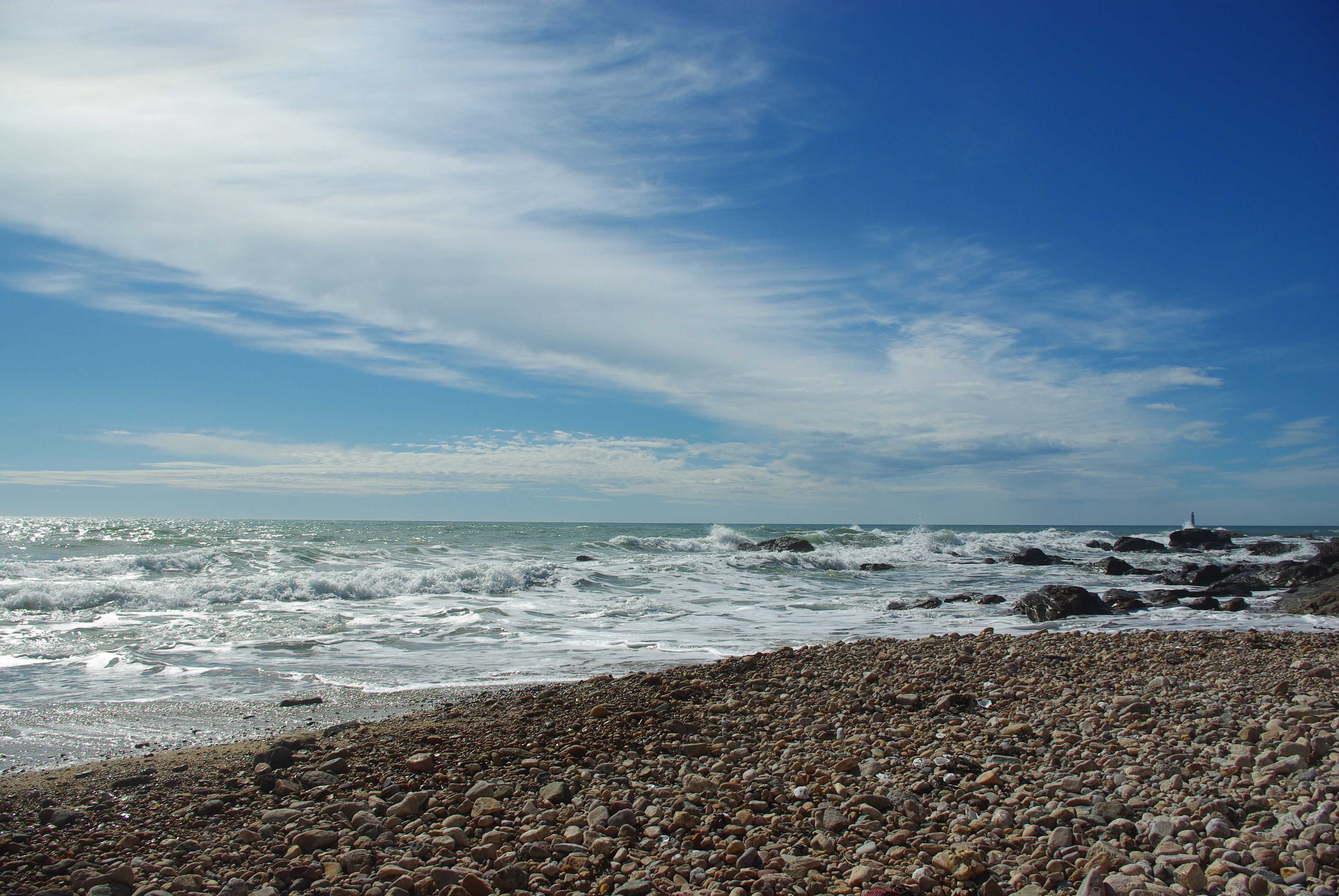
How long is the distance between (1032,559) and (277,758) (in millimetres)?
28261

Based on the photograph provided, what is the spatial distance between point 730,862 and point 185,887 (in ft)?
8.00

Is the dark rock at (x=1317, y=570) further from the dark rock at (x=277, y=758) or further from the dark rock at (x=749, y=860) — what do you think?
the dark rock at (x=277, y=758)

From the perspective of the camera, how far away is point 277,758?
4.64 m

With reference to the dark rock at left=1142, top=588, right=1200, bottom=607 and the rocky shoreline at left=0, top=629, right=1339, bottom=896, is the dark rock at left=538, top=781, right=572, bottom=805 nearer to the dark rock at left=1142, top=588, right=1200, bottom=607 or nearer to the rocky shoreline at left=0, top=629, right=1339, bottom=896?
the rocky shoreline at left=0, top=629, right=1339, bottom=896

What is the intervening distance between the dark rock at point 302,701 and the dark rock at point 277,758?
2162mm

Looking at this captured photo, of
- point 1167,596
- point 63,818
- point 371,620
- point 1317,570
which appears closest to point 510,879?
point 63,818

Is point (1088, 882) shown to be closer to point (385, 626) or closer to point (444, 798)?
point (444, 798)

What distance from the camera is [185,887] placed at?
3.19 metres

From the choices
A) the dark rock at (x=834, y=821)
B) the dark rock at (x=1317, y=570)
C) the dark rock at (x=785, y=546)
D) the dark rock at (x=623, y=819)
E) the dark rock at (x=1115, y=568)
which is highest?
the dark rock at (x=1317, y=570)

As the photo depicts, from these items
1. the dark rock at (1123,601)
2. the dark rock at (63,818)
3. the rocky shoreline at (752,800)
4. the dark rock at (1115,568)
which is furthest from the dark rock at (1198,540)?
the dark rock at (63,818)

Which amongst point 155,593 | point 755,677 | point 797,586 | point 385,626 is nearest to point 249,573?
point 155,593

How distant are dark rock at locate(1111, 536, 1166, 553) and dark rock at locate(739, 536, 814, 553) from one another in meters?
15.9

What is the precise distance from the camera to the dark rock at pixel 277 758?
4605 millimetres

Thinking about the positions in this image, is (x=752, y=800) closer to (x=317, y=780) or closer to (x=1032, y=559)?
(x=317, y=780)
